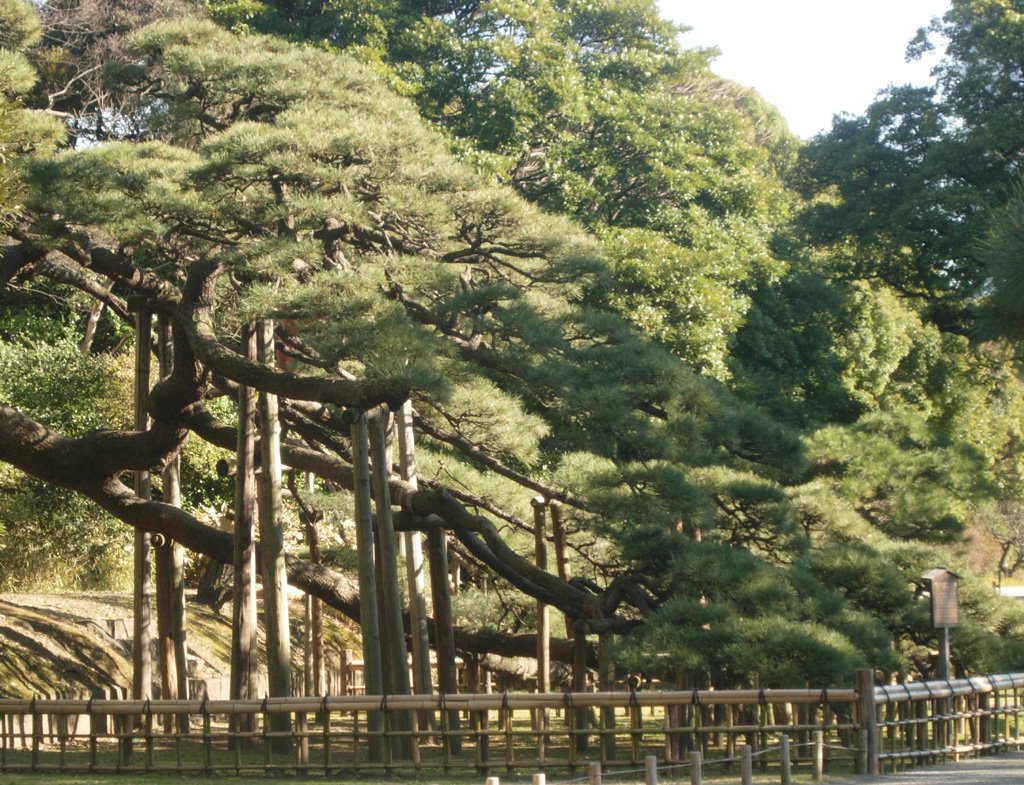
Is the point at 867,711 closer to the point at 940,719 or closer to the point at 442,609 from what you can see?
the point at 940,719

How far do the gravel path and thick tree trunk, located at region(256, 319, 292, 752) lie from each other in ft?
12.2

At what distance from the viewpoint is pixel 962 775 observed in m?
7.54

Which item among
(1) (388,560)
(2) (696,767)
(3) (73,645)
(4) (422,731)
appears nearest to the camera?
(2) (696,767)

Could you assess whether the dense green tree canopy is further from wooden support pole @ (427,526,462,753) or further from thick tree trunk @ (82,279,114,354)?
thick tree trunk @ (82,279,114,354)

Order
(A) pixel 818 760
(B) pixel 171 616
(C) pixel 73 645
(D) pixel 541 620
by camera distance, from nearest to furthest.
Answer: (A) pixel 818 760 < (D) pixel 541 620 < (B) pixel 171 616 < (C) pixel 73 645

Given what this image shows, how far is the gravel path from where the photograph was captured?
712 centimetres

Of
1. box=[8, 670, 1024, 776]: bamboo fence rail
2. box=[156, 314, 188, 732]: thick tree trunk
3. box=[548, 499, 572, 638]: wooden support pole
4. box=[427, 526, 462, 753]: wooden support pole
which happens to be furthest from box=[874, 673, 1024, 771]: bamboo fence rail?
box=[156, 314, 188, 732]: thick tree trunk

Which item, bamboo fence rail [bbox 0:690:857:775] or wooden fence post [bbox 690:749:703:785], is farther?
bamboo fence rail [bbox 0:690:857:775]

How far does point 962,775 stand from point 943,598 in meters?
1.45

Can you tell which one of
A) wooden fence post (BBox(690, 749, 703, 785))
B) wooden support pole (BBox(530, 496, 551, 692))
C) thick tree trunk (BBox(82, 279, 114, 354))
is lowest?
wooden fence post (BBox(690, 749, 703, 785))

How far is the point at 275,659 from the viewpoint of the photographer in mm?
8648

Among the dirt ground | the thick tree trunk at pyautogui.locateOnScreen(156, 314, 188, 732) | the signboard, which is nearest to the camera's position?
the signboard

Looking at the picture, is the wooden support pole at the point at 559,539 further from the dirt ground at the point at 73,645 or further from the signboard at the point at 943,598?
the dirt ground at the point at 73,645

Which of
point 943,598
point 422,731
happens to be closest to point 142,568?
point 422,731
